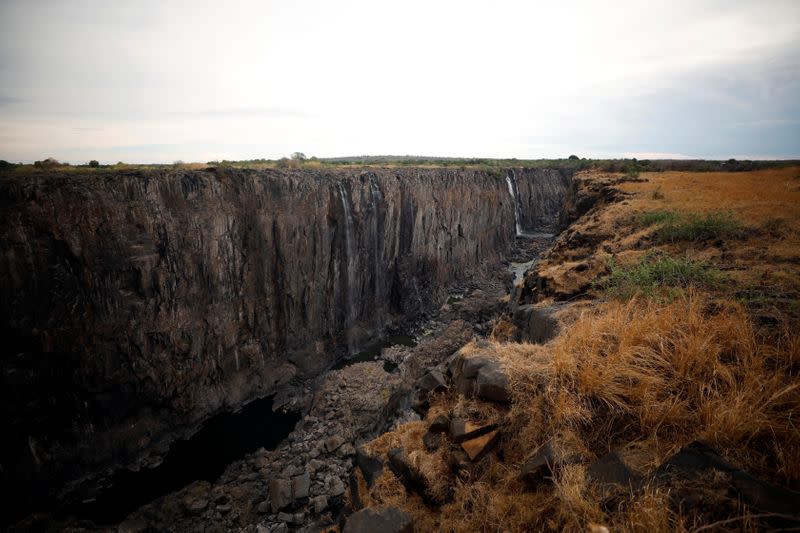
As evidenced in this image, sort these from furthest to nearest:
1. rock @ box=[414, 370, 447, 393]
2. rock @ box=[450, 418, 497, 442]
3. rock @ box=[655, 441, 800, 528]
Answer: rock @ box=[414, 370, 447, 393] → rock @ box=[450, 418, 497, 442] → rock @ box=[655, 441, 800, 528]

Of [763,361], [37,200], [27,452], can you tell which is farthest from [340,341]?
[763,361]

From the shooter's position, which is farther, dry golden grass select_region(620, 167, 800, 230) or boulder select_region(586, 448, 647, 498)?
dry golden grass select_region(620, 167, 800, 230)

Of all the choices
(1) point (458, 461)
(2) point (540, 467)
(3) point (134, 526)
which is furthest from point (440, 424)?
(3) point (134, 526)

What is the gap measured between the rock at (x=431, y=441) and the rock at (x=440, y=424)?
7cm

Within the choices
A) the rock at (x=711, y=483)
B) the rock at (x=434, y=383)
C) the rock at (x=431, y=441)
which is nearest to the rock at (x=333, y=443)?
the rock at (x=434, y=383)

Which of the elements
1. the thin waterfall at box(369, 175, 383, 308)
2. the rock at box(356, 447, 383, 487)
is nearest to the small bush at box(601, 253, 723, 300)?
the rock at box(356, 447, 383, 487)

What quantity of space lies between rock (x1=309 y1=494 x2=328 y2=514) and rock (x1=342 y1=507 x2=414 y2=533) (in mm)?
8618

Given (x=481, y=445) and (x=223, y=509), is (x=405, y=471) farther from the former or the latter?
(x=223, y=509)

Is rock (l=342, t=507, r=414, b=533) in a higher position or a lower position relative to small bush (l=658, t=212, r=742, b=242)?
lower

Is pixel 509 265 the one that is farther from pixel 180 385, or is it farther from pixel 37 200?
pixel 37 200

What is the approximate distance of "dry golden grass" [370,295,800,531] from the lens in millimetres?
3125

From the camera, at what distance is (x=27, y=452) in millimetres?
12641

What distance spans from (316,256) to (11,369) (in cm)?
1367

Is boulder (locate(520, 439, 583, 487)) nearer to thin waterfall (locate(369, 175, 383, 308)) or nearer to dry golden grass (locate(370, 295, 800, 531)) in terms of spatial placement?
dry golden grass (locate(370, 295, 800, 531))
